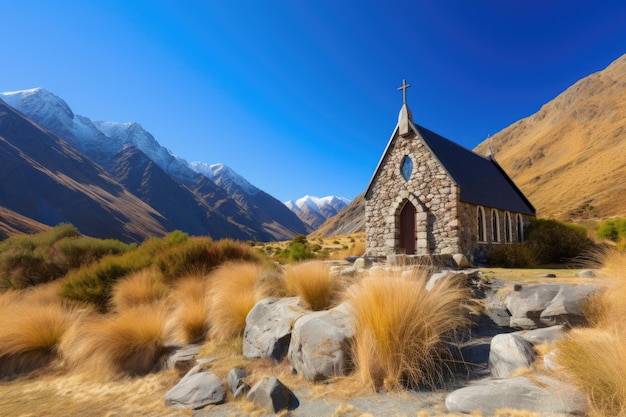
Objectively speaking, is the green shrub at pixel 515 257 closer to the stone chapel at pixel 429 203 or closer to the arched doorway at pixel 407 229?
the stone chapel at pixel 429 203

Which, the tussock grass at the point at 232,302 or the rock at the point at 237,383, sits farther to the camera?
the tussock grass at the point at 232,302

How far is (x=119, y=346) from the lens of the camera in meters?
5.40

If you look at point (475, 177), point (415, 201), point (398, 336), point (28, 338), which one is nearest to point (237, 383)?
point (398, 336)

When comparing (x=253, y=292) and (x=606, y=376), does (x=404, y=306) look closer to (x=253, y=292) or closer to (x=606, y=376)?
(x=606, y=376)

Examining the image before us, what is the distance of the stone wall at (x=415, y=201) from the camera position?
12.4 metres

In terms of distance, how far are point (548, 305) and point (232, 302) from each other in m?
5.43

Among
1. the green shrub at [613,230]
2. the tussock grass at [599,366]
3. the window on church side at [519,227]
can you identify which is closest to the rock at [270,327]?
the tussock grass at [599,366]

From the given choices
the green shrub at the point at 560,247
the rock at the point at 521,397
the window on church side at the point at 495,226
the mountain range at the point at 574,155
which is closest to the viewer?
the rock at the point at 521,397

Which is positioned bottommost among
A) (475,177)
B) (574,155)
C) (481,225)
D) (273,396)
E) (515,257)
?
(273,396)

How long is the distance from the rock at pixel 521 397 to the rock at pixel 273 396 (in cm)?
172

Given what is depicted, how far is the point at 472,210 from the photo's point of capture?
13359 millimetres

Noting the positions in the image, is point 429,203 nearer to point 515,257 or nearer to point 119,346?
point 515,257

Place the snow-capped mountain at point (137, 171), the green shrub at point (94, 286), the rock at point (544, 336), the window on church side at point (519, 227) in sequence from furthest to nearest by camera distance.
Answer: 1. the snow-capped mountain at point (137, 171)
2. the window on church side at point (519, 227)
3. the green shrub at point (94, 286)
4. the rock at point (544, 336)

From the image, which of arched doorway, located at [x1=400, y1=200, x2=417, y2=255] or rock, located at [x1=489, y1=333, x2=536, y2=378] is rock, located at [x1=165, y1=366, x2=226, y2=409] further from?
arched doorway, located at [x1=400, y1=200, x2=417, y2=255]
